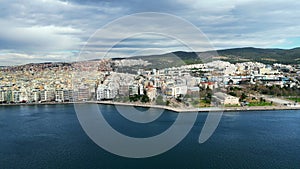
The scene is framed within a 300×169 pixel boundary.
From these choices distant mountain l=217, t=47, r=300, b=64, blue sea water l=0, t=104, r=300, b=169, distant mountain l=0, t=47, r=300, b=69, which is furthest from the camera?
distant mountain l=217, t=47, r=300, b=64

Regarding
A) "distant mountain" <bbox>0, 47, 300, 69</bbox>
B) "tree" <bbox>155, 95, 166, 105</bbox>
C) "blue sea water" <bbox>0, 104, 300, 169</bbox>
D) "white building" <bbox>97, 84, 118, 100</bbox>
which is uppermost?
"distant mountain" <bbox>0, 47, 300, 69</bbox>

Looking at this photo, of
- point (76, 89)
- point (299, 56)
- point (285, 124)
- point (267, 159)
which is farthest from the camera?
point (299, 56)

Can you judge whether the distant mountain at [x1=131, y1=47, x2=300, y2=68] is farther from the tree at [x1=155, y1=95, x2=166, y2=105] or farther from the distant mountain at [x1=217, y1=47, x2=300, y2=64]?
the tree at [x1=155, y1=95, x2=166, y2=105]

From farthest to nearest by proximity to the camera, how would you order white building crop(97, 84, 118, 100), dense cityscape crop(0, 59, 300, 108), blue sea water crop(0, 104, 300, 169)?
white building crop(97, 84, 118, 100) → dense cityscape crop(0, 59, 300, 108) → blue sea water crop(0, 104, 300, 169)

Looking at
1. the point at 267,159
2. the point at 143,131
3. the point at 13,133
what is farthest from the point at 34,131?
the point at 267,159

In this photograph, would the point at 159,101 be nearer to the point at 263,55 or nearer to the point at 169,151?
the point at 169,151

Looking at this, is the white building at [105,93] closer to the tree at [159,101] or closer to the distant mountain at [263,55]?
the tree at [159,101]

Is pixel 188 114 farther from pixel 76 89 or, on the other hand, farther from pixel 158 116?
pixel 76 89

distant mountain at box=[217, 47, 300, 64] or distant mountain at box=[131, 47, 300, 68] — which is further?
distant mountain at box=[217, 47, 300, 64]

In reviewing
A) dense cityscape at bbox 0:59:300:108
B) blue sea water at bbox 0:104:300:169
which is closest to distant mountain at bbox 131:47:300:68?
dense cityscape at bbox 0:59:300:108
